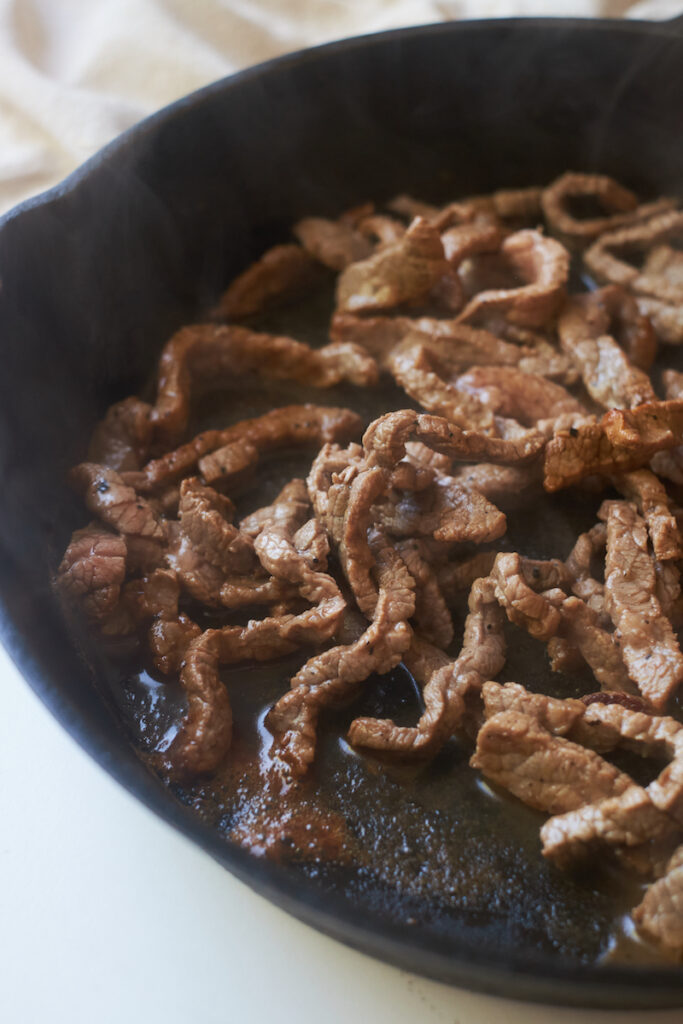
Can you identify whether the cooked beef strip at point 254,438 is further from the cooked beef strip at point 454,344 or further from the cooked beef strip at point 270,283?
the cooked beef strip at point 270,283

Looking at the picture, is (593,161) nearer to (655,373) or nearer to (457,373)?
(655,373)

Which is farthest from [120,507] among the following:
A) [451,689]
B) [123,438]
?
[451,689]

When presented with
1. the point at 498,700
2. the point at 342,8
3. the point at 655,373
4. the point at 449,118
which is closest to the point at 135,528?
the point at 498,700

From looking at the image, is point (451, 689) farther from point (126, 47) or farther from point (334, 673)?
point (126, 47)

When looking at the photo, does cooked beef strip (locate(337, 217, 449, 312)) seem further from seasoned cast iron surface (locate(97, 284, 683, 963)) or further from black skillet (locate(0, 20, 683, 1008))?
seasoned cast iron surface (locate(97, 284, 683, 963))

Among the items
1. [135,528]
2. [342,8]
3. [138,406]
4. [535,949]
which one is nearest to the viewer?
[535,949]
